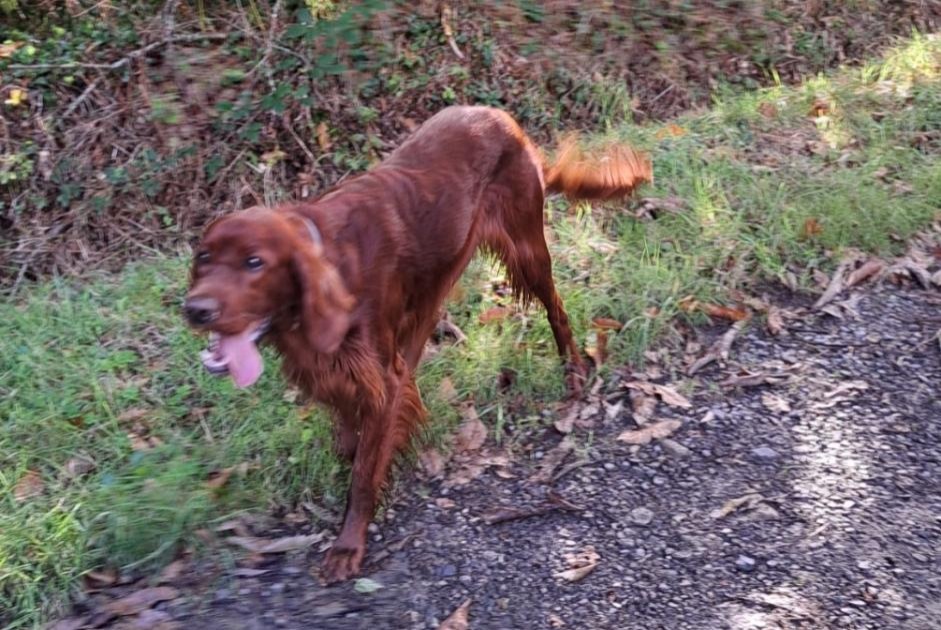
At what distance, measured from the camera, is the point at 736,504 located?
260 centimetres

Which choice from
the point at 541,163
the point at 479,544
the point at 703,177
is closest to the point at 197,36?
the point at 541,163

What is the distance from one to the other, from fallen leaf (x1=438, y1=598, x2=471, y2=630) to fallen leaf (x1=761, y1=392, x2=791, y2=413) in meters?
1.20

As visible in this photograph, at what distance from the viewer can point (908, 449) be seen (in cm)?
276

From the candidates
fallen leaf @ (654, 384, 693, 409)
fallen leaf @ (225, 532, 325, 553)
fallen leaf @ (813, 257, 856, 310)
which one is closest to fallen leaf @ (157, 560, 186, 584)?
fallen leaf @ (225, 532, 325, 553)

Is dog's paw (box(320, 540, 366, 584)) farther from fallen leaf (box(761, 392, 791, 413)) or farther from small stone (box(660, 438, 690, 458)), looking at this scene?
fallen leaf (box(761, 392, 791, 413))

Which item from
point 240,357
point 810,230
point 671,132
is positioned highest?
point 240,357

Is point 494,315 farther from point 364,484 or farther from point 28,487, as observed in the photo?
point 28,487

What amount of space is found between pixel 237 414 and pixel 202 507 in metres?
0.45

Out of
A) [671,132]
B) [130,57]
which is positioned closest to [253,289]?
[130,57]

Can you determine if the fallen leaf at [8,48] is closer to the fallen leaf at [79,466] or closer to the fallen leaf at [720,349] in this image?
the fallen leaf at [79,466]

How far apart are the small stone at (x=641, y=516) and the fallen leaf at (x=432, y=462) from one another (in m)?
0.57

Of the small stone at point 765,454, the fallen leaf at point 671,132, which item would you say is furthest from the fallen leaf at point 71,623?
the fallen leaf at point 671,132

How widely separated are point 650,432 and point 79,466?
1651 mm

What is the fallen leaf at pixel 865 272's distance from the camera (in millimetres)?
3555
